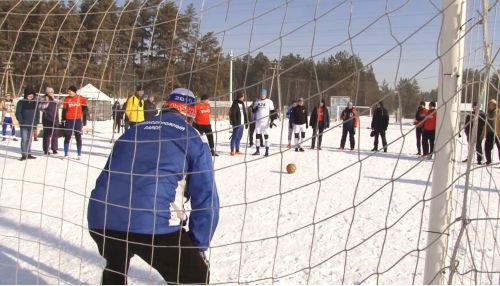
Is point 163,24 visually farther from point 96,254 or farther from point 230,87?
point 96,254

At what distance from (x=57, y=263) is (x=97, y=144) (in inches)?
349

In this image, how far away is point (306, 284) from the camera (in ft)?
10.8

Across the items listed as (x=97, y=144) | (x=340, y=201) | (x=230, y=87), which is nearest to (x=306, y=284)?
(x=230, y=87)

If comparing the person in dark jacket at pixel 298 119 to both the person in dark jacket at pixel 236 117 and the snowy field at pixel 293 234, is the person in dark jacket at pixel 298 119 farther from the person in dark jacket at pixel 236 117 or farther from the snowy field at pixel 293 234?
the snowy field at pixel 293 234

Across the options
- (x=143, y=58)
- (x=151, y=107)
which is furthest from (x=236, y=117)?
(x=143, y=58)

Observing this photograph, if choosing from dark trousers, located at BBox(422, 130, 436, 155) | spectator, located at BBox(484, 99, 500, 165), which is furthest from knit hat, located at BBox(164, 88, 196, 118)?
dark trousers, located at BBox(422, 130, 436, 155)

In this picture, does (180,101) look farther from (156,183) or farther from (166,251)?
(166,251)

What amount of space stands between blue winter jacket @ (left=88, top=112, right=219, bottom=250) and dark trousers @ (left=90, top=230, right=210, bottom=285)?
0.04 m

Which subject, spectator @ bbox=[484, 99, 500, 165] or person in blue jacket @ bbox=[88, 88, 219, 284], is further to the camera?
spectator @ bbox=[484, 99, 500, 165]

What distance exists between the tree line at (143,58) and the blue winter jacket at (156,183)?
76 cm

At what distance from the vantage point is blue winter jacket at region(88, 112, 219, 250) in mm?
2375

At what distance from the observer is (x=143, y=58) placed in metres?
3.42

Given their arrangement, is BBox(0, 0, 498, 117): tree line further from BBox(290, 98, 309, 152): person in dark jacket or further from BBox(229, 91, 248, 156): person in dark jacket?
BBox(290, 98, 309, 152): person in dark jacket

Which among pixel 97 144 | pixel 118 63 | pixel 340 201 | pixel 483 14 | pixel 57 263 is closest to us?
pixel 483 14
